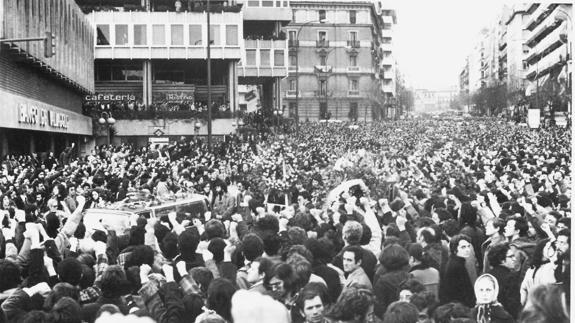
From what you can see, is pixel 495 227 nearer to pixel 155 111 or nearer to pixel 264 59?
pixel 155 111

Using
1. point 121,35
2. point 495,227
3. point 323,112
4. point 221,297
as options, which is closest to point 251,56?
point 121,35

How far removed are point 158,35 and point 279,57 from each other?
12.0 m

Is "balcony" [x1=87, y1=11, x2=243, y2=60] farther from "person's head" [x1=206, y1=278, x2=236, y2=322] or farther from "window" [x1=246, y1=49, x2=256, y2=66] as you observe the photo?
"person's head" [x1=206, y1=278, x2=236, y2=322]

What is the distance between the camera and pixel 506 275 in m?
7.44

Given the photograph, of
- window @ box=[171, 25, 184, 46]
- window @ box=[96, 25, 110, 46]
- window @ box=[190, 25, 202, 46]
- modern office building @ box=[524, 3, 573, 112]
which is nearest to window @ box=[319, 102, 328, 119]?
modern office building @ box=[524, 3, 573, 112]

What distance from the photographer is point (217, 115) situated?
46.7 metres

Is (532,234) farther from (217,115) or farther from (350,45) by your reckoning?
(217,115)

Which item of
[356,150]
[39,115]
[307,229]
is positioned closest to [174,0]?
[39,115]

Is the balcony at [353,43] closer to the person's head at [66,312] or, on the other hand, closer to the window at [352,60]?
the window at [352,60]

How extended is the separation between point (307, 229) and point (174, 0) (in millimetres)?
48414

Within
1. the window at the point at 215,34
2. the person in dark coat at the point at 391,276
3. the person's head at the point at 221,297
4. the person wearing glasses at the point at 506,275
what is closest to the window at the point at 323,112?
the person wearing glasses at the point at 506,275

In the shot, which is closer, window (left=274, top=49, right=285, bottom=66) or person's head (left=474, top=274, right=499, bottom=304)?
person's head (left=474, top=274, right=499, bottom=304)

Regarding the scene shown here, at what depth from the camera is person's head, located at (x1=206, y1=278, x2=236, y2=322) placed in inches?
251

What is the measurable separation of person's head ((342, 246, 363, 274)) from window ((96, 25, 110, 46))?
148 feet
